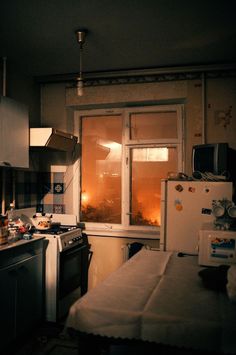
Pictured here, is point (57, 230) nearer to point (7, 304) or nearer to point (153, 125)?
point (7, 304)

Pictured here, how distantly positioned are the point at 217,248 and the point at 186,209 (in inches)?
26.7

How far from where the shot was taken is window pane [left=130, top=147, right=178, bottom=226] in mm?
3818

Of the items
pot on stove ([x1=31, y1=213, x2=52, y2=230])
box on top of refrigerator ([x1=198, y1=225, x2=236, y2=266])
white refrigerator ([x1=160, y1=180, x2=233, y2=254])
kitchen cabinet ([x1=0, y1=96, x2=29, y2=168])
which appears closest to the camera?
box on top of refrigerator ([x1=198, y1=225, x2=236, y2=266])

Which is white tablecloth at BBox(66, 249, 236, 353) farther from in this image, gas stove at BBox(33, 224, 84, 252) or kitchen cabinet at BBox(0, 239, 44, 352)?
gas stove at BBox(33, 224, 84, 252)

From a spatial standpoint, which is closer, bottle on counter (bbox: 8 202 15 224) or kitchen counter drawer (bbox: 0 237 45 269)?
kitchen counter drawer (bbox: 0 237 45 269)

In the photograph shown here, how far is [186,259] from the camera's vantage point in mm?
2387

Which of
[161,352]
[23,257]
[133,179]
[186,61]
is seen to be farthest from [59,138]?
[161,352]

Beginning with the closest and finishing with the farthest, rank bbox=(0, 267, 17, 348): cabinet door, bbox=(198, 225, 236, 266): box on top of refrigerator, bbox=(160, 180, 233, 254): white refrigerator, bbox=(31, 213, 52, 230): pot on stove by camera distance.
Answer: bbox=(198, 225, 236, 266): box on top of refrigerator → bbox=(0, 267, 17, 348): cabinet door → bbox=(160, 180, 233, 254): white refrigerator → bbox=(31, 213, 52, 230): pot on stove

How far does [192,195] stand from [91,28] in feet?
5.31

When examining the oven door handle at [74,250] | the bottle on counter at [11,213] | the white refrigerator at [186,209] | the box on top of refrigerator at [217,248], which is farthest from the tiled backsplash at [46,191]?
the box on top of refrigerator at [217,248]

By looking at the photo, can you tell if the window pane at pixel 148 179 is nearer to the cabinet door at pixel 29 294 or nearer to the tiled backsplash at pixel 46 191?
the tiled backsplash at pixel 46 191

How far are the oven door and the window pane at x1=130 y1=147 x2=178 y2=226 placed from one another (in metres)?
0.72

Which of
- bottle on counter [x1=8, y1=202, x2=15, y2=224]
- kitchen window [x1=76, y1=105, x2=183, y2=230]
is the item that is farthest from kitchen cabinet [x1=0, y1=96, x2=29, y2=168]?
kitchen window [x1=76, y1=105, x2=183, y2=230]

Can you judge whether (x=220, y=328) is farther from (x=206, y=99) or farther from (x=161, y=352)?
(x=206, y=99)
